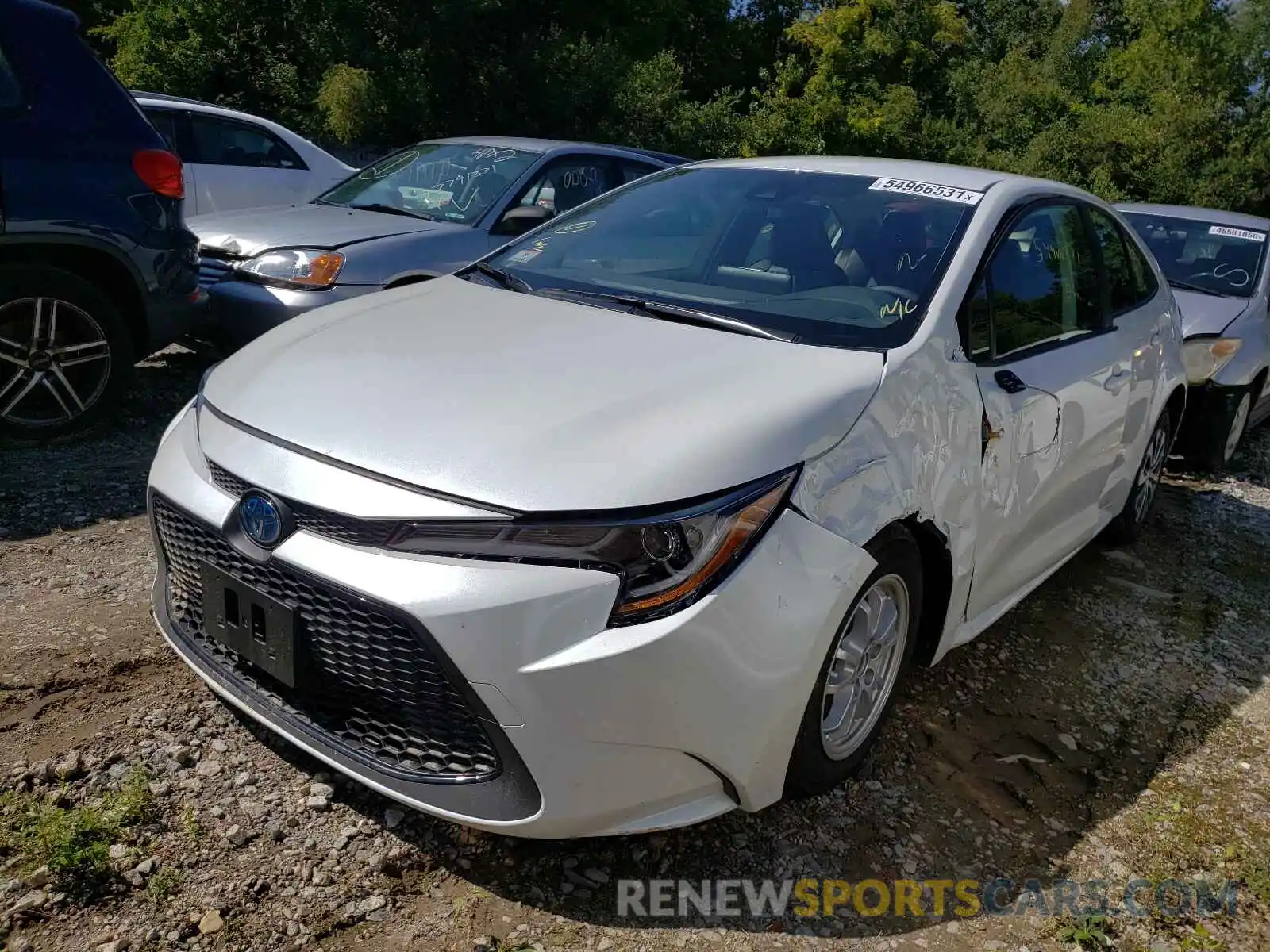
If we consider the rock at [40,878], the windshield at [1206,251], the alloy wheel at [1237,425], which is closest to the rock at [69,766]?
the rock at [40,878]

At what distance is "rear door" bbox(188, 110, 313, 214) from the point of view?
25.9 feet

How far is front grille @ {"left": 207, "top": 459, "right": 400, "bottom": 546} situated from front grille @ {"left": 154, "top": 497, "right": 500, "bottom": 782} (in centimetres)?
10

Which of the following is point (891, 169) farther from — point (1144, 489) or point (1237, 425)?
point (1237, 425)

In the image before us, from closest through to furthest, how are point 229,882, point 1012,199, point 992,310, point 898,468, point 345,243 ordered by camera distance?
1. point 229,882
2. point 898,468
3. point 992,310
4. point 1012,199
5. point 345,243

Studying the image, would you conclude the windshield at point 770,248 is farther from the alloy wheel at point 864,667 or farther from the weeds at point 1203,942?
the weeds at point 1203,942

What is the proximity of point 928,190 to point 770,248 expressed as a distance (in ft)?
1.75

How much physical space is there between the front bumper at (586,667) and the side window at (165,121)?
6.44 m

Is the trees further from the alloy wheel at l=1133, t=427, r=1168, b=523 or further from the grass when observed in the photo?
the grass

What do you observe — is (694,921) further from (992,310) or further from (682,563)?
(992,310)

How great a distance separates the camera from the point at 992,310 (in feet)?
10.1

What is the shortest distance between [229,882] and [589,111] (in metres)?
16.7

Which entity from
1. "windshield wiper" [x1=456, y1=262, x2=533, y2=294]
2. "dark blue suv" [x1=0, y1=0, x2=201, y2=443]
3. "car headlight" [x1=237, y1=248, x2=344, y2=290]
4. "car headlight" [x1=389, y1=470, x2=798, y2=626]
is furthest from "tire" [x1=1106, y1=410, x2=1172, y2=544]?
"dark blue suv" [x1=0, y1=0, x2=201, y2=443]

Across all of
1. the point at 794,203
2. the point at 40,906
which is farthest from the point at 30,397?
the point at 794,203

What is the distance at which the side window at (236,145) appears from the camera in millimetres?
7910
